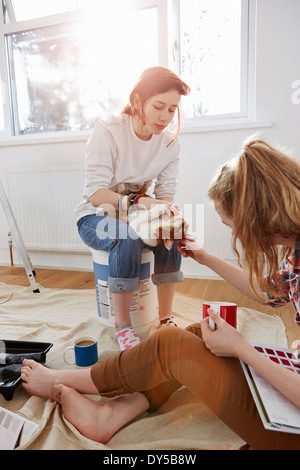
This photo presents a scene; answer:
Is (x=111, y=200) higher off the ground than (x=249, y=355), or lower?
higher

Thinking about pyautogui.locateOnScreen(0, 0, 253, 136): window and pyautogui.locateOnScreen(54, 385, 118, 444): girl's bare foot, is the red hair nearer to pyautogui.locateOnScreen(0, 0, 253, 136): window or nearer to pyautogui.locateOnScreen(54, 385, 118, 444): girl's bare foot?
pyautogui.locateOnScreen(0, 0, 253, 136): window

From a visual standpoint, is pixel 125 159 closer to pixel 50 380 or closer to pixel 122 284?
pixel 122 284

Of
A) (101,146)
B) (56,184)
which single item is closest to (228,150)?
(101,146)

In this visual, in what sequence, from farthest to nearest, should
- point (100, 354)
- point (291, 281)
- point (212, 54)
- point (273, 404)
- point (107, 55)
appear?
point (107, 55) < point (212, 54) < point (100, 354) < point (291, 281) < point (273, 404)

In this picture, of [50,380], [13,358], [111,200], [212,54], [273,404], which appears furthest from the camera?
[212,54]

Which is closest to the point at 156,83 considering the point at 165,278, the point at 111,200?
the point at 111,200

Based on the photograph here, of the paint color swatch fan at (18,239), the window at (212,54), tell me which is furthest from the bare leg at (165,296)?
the window at (212,54)

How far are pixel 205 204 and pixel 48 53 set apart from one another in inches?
55.9

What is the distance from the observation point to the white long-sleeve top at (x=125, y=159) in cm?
132

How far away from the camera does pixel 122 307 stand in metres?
1.23

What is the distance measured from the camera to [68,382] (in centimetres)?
89

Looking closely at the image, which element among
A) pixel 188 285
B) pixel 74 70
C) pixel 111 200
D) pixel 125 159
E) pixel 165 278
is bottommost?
pixel 188 285

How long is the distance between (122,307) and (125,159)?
1.89 ft
